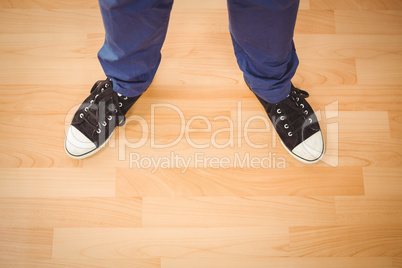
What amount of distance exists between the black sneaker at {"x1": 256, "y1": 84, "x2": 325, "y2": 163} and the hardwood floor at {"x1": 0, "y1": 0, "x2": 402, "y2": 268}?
50mm

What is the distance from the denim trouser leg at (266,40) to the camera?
0.57m

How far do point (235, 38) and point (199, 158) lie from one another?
0.41 m

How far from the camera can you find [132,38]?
2.04 feet

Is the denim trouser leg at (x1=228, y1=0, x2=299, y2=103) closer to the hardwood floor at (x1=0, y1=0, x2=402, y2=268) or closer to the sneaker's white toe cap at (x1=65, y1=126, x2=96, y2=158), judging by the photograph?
the hardwood floor at (x1=0, y1=0, x2=402, y2=268)

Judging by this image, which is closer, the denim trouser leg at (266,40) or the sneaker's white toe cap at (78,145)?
the denim trouser leg at (266,40)

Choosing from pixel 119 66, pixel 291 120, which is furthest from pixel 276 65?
pixel 119 66

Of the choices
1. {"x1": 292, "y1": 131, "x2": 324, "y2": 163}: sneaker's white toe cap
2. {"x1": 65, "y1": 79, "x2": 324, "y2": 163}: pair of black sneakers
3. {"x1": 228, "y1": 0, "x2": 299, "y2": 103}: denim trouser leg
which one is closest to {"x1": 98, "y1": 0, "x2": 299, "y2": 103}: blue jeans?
{"x1": 228, "y1": 0, "x2": 299, "y2": 103}: denim trouser leg

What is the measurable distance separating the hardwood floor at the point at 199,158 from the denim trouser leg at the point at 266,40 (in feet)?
0.74

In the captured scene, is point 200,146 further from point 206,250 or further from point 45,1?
point 45,1

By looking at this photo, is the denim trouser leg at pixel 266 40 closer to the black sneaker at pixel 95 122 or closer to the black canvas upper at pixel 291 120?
the black canvas upper at pixel 291 120

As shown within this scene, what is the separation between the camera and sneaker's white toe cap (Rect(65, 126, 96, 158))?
2.94ft

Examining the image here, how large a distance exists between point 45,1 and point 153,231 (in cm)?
93

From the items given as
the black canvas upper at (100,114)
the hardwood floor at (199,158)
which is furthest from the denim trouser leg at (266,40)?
the black canvas upper at (100,114)

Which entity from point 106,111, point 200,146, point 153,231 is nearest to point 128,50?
point 106,111
